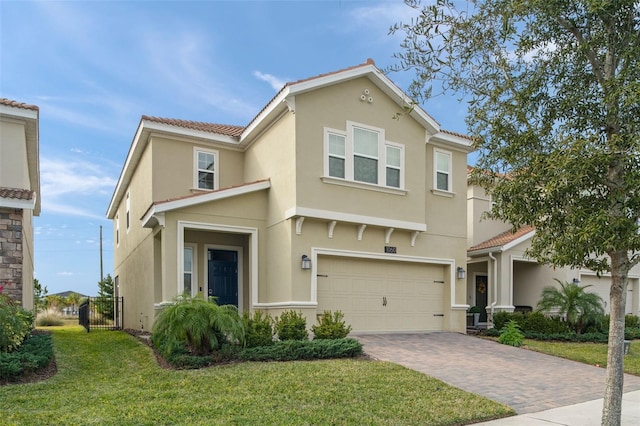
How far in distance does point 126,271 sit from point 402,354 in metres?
12.9

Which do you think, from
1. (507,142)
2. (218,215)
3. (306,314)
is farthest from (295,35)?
(507,142)

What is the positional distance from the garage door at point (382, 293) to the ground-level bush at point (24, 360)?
6320 mm

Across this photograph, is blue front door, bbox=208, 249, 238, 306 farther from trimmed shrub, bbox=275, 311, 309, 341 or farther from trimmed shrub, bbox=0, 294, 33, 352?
trimmed shrub, bbox=0, 294, 33, 352

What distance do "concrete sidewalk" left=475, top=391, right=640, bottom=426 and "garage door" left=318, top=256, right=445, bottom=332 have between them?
21.3ft

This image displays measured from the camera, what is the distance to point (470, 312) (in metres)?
18.5

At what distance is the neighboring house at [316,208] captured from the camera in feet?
40.8

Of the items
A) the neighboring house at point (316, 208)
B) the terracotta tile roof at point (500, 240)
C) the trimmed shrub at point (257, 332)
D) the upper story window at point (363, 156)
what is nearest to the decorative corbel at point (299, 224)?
the neighboring house at point (316, 208)

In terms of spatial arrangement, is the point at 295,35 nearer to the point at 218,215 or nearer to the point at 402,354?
the point at 218,215

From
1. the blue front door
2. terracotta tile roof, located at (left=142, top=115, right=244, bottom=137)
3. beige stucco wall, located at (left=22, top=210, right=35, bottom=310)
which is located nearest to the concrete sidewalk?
the blue front door

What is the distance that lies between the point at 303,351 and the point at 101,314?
1738 centimetres

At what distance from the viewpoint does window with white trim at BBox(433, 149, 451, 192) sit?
15.4m

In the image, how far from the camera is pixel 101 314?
77.5 ft

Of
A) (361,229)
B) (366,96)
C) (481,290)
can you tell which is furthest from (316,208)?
(481,290)

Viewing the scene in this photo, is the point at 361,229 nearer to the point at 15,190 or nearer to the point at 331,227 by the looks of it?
the point at 331,227
